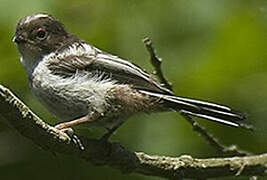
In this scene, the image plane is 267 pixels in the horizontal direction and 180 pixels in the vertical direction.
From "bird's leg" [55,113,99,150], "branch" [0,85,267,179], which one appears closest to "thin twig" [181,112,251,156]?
"branch" [0,85,267,179]

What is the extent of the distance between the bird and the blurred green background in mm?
216

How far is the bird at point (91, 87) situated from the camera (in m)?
4.17

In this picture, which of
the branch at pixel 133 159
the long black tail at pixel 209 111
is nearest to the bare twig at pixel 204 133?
the long black tail at pixel 209 111

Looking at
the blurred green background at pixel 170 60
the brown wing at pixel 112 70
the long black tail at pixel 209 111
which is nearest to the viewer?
the long black tail at pixel 209 111

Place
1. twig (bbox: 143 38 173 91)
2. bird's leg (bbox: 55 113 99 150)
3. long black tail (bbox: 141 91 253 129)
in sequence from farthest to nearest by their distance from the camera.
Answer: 1. long black tail (bbox: 141 91 253 129)
2. twig (bbox: 143 38 173 91)
3. bird's leg (bbox: 55 113 99 150)

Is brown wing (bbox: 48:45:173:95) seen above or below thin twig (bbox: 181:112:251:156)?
above

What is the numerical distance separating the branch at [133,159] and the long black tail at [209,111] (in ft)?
0.93

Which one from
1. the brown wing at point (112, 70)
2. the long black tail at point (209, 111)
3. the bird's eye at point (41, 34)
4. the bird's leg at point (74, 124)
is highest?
the bird's eye at point (41, 34)

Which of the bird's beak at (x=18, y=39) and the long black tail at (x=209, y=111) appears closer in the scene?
the long black tail at (x=209, y=111)

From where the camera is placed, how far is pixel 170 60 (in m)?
5.00

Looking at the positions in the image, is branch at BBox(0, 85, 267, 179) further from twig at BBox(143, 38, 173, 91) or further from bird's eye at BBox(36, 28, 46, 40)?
bird's eye at BBox(36, 28, 46, 40)

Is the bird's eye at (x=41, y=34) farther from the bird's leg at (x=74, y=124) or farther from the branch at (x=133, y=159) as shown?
the branch at (x=133, y=159)

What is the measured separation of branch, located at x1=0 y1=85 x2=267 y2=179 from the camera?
3285 millimetres

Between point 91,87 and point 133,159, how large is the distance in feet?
2.00
